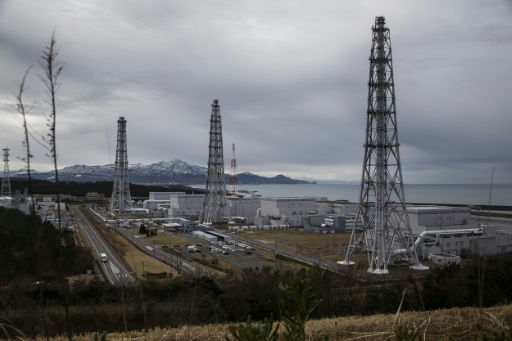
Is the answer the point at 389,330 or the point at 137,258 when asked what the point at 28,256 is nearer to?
the point at 137,258

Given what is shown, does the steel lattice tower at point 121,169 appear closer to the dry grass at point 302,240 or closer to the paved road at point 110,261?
the paved road at point 110,261

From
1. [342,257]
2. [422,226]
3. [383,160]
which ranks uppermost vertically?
[383,160]

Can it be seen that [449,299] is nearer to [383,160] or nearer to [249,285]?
[249,285]

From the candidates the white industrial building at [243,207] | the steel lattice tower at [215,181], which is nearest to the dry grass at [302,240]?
the steel lattice tower at [215,181]

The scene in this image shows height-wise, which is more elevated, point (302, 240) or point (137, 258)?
point (137, 258)

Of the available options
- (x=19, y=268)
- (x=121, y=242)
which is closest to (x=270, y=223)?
(x=121, y=242)

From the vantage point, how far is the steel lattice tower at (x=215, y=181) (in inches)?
1459

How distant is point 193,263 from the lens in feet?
63.6

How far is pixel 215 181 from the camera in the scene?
38594 millimetres

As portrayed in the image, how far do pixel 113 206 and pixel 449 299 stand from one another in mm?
45972

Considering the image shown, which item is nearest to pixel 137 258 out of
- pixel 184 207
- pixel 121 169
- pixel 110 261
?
pixel 110 261

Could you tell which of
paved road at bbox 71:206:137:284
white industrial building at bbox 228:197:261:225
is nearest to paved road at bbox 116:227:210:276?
paved road at bbox 71:206:137:284

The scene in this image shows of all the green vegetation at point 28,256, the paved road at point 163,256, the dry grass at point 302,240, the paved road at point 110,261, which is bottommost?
the dry grass at point 302,240

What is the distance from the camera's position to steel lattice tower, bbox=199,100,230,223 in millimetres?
37062
